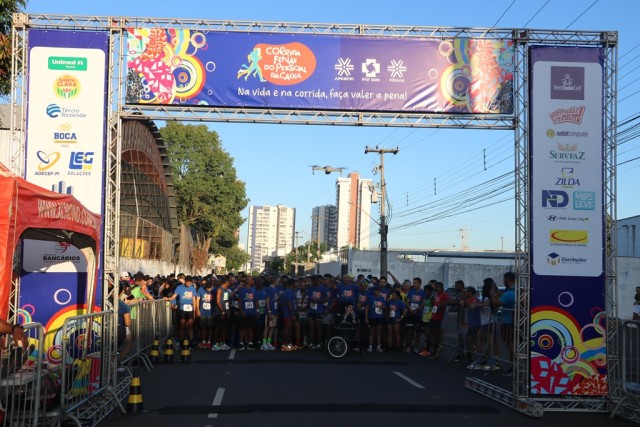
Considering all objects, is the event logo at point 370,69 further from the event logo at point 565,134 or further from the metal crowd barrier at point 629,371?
the metal crowd barrier at point 629,371

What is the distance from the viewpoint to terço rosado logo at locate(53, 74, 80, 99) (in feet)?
37.4

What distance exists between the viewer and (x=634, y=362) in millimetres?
10523

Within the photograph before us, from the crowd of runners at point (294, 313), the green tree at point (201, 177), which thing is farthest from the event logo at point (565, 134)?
the green tree at point (201, 177)

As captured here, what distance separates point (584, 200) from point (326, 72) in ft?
15.9

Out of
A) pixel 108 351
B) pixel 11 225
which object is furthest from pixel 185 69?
pixel 11 225

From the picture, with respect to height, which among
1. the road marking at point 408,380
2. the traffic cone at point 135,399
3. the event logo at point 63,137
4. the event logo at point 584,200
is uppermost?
the event logo at point 63,137

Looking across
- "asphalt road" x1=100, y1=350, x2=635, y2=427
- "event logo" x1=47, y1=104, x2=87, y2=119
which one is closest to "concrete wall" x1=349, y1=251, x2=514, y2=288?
"asphalt road" x1=100, y1=350, x2=635, y2=427

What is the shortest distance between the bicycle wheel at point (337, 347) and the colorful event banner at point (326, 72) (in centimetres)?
698

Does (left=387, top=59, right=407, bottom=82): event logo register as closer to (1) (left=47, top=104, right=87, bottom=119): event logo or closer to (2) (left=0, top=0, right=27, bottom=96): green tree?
(1) (left=47, top=104, right=87, bottom=119): event logo

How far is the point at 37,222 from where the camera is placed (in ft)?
24.3

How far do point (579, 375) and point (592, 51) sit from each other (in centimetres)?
507

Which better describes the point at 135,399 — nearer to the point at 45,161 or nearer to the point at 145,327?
the point at 45,161

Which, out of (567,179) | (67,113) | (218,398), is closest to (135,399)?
(218,398)

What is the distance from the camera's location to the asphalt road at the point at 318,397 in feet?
31.7
